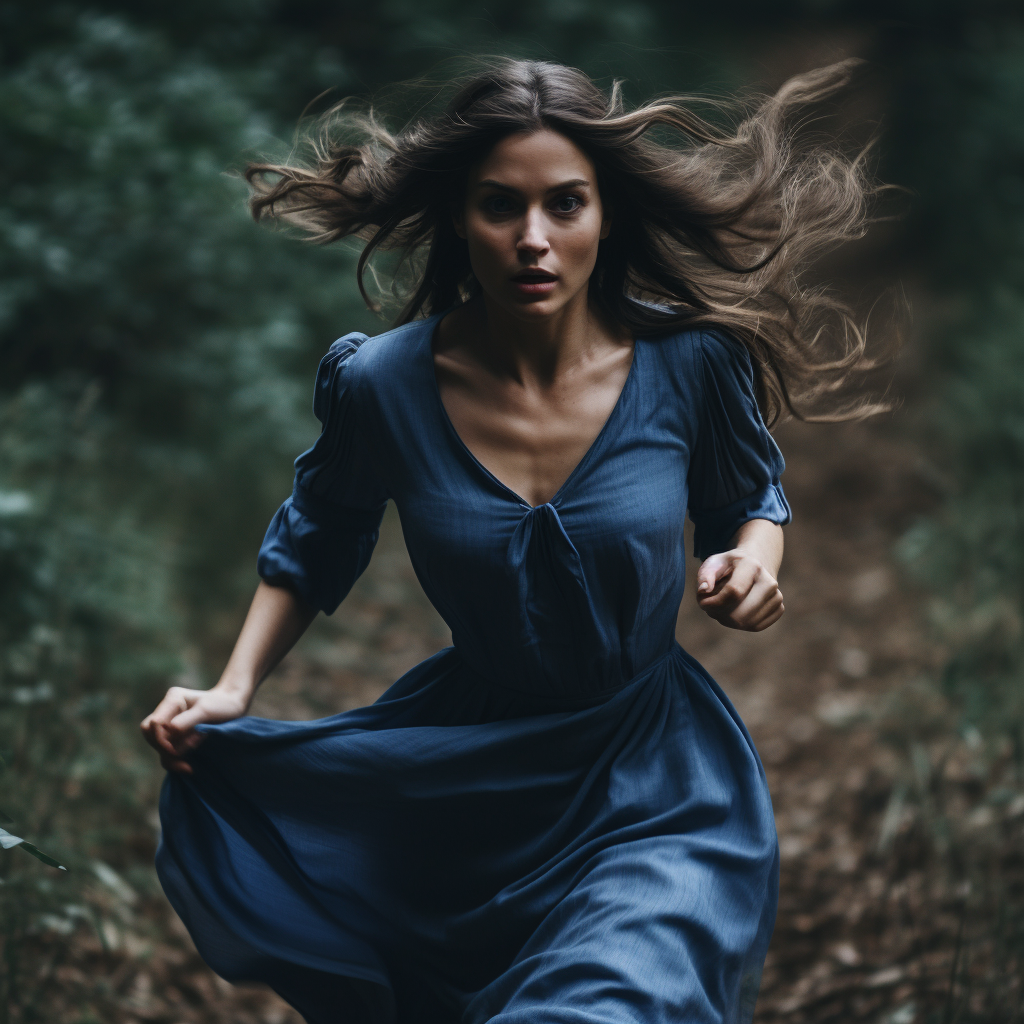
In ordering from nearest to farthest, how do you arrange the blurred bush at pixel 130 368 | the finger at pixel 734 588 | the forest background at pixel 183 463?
the finger at pixel 734 588, the forest background at pixel 183 463, the blurred bush at pixel 130 368

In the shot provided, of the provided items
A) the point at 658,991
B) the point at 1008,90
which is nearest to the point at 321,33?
the point at 1008,90

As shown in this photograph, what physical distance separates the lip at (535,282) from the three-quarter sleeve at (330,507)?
1.32ft

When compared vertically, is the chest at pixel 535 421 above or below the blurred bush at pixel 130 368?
above

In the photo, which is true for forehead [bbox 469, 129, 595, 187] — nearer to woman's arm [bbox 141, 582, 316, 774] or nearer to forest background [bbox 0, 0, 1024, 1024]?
forest background [bbox 0, 0, 1024, 1024]

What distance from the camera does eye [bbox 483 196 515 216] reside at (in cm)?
205

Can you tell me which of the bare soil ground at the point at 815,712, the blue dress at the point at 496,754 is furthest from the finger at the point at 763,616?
the bare soil ground at the point at 815,712

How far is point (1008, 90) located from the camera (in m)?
9.77

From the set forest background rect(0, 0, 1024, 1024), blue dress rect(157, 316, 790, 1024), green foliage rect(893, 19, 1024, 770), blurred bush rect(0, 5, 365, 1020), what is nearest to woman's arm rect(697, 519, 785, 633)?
blue dress rect(157, 316, 790, 1024)

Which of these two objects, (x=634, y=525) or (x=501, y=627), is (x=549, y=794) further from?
(x=634, y=525)

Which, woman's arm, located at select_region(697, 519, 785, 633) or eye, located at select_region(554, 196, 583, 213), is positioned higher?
eye, located at select_region(554, 196, 583, 213)

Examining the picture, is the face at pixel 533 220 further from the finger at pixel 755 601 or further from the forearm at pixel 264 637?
the forearm at pixel 264 637

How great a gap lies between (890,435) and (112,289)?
5.55m

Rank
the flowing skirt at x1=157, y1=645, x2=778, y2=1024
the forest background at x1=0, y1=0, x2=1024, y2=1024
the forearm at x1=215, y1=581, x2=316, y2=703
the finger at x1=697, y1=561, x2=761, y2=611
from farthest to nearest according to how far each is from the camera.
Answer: the forest background at x1=0, y1=0, x2=1024, y2=1024 < the forearm at x1=215, y1=581, x2=316, y2=703 < the flowing skirt at x1=157, y1=645, x2=778, y2=1024 < the finger at x1=697, y1=561, x2=761, y2=611

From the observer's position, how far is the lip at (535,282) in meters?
2.02
